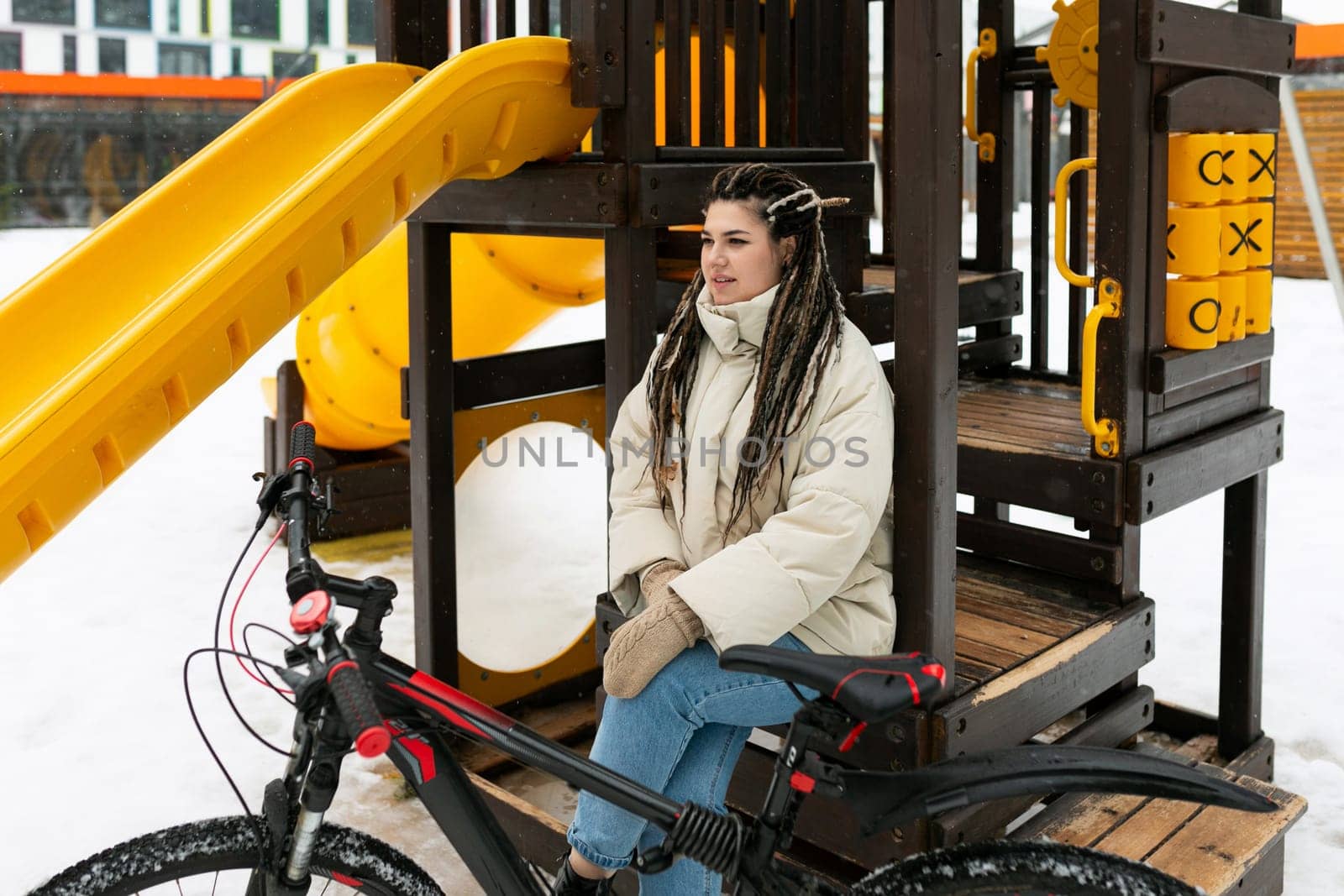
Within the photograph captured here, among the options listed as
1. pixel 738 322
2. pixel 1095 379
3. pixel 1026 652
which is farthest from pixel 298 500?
pixel 1095 379

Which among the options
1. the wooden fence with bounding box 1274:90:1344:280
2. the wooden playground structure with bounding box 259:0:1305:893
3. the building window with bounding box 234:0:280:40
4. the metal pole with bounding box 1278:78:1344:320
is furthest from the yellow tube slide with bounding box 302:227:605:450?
the building window with bounding box 234:0:280:40

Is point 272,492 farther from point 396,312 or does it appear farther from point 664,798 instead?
point 396,312

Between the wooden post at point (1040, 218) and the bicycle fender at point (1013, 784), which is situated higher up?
the wooden post at point (1040, 218)

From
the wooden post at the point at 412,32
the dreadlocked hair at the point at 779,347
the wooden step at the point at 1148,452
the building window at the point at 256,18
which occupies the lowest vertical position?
the wooden step at the point at 1148,452

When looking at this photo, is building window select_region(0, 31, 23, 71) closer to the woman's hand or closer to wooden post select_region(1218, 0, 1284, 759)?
wooden post select_region(1218, 0, 1284, 759)

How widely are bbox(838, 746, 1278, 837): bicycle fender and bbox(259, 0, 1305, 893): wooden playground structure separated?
0.54 metres

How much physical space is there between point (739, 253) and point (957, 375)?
0.55 metres

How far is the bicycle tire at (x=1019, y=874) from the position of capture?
1.94 metres

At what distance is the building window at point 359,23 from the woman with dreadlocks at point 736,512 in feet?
67.6

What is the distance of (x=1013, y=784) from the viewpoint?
204 centimetres

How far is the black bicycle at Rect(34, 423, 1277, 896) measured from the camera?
194 centimetres

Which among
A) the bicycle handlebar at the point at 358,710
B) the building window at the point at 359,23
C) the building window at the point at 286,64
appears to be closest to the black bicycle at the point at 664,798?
the bicycle handlebar at the point at 358,710

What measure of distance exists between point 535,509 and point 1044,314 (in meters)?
1.99

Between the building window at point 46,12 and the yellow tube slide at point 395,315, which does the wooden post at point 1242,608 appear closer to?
the yellow tube slide at point 395,315
